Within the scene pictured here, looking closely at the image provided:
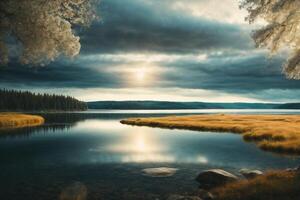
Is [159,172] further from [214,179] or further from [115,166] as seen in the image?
[214,179]

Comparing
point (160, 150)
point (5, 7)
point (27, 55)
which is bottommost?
point (160, 150)

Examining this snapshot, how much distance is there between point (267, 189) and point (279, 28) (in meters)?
16.1

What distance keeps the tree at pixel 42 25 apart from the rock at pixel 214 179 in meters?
13.1

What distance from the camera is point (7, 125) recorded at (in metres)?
98.2

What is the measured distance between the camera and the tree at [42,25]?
2259 centimetres

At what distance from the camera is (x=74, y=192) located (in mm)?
24703

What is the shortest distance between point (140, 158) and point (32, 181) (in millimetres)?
16068

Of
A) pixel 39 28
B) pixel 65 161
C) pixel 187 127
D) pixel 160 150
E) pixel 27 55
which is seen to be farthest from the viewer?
pixel 187 127

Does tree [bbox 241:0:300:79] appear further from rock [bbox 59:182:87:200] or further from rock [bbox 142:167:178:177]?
rock [bbox 59:182:87:200]

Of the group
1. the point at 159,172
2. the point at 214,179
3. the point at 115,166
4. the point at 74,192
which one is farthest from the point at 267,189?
the point at 115,166

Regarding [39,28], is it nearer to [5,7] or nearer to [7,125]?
[5,7]

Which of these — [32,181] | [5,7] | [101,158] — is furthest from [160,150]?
[5,7]

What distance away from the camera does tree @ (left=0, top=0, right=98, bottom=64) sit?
22.6 meters

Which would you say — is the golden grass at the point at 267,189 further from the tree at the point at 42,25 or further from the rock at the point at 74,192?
the tree at the point at 42,25
